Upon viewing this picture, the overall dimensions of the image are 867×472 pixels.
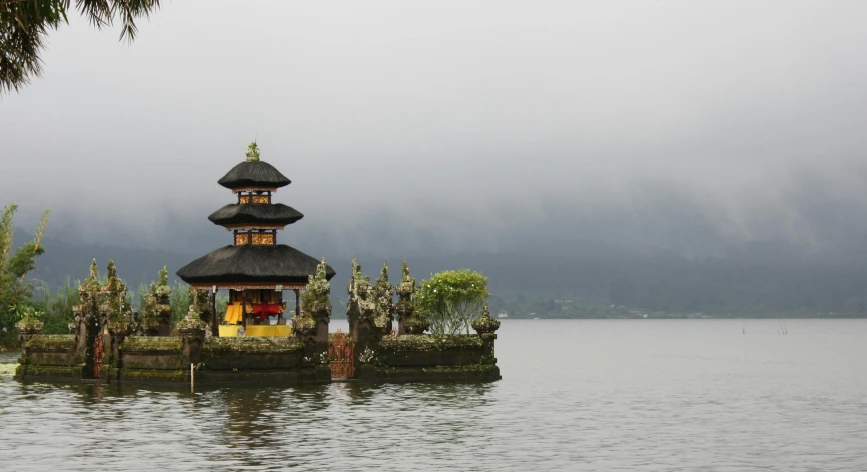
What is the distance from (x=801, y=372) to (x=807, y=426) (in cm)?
5979

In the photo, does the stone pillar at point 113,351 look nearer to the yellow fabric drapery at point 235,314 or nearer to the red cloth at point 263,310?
the yellow fabric drapery at point 235,314

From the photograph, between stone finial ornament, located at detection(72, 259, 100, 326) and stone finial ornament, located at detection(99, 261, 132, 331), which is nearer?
stone finial ornament, located at detection(99, 261, 132, 331)

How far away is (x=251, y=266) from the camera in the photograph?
201ft

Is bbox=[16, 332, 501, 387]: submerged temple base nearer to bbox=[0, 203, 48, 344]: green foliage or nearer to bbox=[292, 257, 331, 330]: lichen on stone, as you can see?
bbox=[292, 257, 331, 330]: lichen on stone

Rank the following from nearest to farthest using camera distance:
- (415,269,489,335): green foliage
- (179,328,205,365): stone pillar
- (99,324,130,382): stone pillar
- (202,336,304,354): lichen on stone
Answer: (179,328,205,365): stone pillar < (202,336,304,354): lichen on stone < (99,324,130,382): stone pillar < (415,269,489,335): green foliage

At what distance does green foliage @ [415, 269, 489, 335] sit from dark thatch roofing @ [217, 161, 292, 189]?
16.1 metres

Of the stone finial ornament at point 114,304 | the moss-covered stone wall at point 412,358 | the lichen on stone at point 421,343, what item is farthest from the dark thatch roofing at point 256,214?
the lichen on stone at point 421,343

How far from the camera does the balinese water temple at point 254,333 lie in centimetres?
5519

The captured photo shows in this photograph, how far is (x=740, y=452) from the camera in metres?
37.2

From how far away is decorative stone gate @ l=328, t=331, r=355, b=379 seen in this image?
194 feet

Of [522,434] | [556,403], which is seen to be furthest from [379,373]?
[522,434]

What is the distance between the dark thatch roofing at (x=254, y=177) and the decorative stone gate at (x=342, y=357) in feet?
33.2

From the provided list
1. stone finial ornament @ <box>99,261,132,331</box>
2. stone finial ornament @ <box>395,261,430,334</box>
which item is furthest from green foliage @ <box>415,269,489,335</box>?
stone finial ornament @ <box>99,261,132,331</box>

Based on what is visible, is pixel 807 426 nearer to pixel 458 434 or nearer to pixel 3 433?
pixel 458 434
